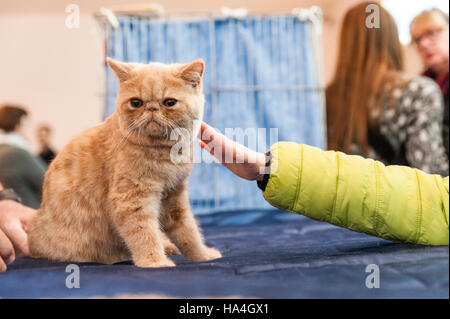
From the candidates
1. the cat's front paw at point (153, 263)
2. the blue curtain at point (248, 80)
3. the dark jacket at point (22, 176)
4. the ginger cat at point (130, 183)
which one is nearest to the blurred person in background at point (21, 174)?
the dark jacket at point (22, 176)

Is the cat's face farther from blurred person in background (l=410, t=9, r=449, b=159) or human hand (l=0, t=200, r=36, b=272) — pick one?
blurred person in background (l=410, t=9, r=449, b=159)

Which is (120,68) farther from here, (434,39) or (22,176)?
(434,39)

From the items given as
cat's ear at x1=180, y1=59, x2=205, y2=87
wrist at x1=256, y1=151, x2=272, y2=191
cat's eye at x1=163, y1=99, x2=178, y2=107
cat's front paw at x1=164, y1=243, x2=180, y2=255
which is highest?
cat's ear at x1=180, y1=59, x2=205, y2=87

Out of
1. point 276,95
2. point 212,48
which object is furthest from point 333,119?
point 212,48

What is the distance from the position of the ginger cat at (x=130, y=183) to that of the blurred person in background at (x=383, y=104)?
0.94m

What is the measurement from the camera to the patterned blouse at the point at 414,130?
1.54 m

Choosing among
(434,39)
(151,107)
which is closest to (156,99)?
(151,107)

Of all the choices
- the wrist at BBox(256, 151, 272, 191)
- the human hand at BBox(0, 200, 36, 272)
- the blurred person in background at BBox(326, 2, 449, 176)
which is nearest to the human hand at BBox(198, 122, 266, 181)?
the wrist at BBox(256, 151, 272, 191)

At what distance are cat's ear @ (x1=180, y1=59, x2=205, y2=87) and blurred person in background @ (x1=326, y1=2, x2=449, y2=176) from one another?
93 cm

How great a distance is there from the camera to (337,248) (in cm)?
90

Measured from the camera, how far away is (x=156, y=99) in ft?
2.86

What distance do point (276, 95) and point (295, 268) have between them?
1.41 meters

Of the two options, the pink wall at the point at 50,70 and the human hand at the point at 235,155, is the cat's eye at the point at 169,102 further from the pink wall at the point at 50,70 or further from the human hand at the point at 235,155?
the pink wall at the point at 50,70

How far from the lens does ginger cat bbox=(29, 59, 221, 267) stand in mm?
871
